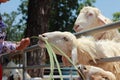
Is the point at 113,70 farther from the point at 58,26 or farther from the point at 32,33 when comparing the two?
the point at 58,26

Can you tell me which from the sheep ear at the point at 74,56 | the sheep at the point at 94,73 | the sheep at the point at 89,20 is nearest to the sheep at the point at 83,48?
the sheep ear at the point at 74,56

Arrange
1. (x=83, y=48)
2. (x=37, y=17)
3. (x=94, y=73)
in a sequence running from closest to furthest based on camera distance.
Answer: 1. (x=94, y=73)
2. (x=83, y=48)
3. (x=37, y=17)

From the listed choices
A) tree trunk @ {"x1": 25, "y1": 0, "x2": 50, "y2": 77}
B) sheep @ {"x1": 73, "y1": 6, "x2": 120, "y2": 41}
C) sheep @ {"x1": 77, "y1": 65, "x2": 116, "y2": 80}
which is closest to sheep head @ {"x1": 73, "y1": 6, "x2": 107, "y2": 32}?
sheep @ {"x1": 73, "y1": 6, "x2": 120, "y2": 41}

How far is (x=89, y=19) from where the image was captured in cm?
286

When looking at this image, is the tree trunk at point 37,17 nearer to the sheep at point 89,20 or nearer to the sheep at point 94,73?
the sheep at point 89,20

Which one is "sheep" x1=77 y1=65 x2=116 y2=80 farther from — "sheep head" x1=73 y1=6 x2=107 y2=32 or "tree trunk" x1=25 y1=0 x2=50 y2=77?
"tree trunk" x1=25 y1=0 x2=50 y2=77

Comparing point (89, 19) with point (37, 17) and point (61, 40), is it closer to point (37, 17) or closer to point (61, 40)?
point (61, 40)

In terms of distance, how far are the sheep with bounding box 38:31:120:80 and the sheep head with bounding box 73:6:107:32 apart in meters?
0.50

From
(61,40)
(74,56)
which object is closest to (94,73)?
(74,56)

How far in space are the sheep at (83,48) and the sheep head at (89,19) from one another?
50cm

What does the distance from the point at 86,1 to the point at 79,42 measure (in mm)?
21723

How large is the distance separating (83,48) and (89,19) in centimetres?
64

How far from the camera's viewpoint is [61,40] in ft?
7.53

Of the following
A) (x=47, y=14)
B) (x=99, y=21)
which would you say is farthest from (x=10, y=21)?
(x=99, y=21)
